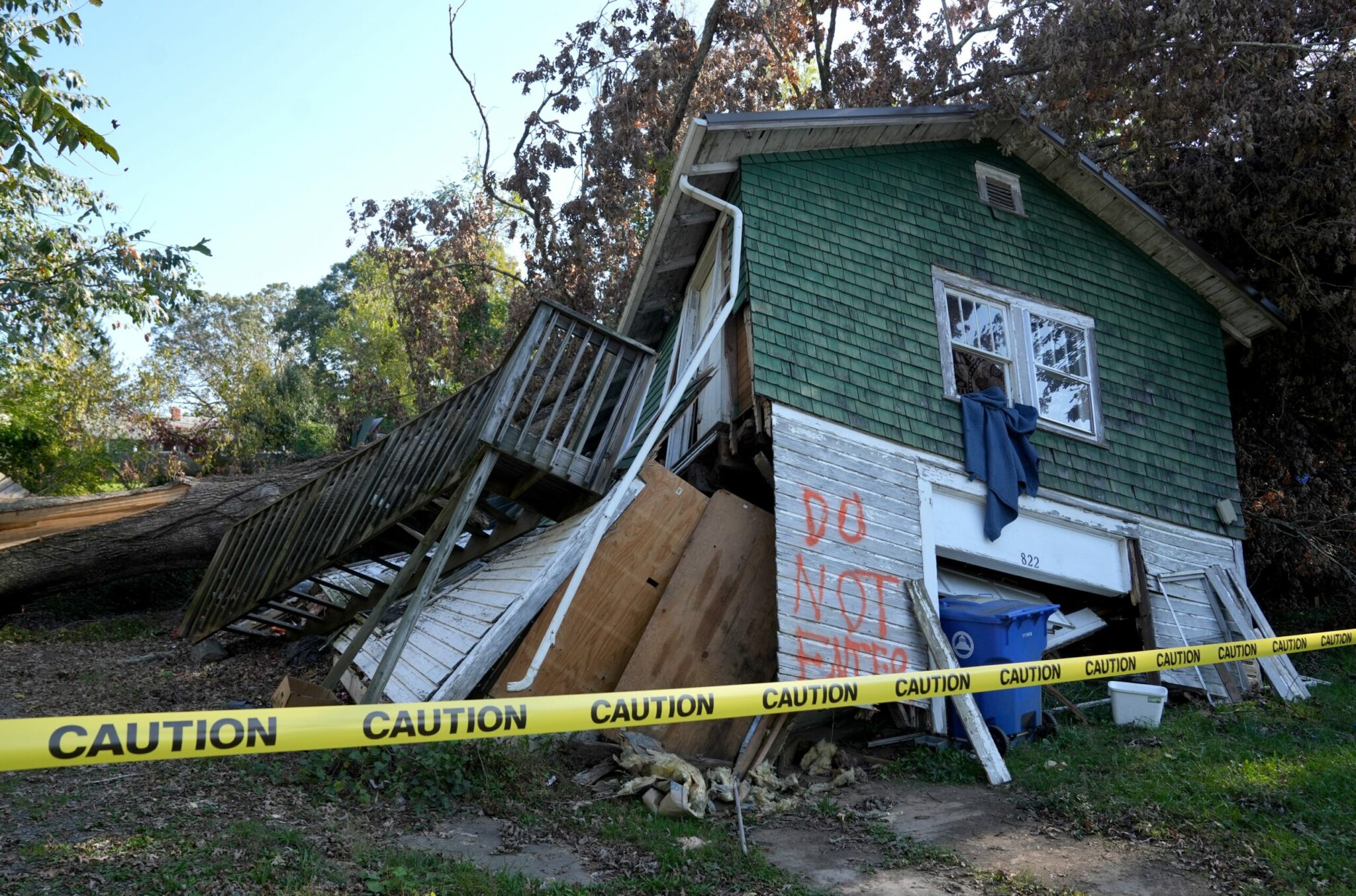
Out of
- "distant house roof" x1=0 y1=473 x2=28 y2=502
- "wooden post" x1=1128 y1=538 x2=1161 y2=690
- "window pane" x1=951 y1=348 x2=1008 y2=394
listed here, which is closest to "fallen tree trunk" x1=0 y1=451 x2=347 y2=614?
"distant house roof" x1=0 y1=473 x2=28 y2=502

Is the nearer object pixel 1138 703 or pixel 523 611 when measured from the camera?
pixel 523 611

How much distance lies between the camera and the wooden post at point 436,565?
6.73m

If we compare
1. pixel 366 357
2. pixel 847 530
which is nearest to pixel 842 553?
pixel 847 530

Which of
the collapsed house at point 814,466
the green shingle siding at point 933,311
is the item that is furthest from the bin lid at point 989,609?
the green shingle siding at point 933,311

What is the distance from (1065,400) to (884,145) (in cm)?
328

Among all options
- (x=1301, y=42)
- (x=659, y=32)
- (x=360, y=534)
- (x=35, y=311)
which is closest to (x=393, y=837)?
(x=360, y=534)

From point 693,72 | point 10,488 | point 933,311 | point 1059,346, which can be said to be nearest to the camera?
point 933,311

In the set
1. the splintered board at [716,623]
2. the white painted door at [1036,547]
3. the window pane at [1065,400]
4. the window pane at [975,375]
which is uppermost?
the window pane at [975,375]

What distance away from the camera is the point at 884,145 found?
33.4ft

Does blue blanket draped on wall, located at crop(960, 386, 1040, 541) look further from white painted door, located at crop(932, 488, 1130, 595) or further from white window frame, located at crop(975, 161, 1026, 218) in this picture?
white window frame, located at crop(975, 161, 1026, 218)

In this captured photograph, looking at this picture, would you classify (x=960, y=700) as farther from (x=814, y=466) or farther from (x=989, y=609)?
(x=814, y=466)

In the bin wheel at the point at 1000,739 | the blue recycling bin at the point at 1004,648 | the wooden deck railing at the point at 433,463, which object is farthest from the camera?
the blue recycling bin at the point at 1004,648

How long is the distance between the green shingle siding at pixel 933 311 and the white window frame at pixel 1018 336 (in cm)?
9

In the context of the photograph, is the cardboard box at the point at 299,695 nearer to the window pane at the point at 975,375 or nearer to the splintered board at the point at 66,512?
the splintered board at the point at 66,512
